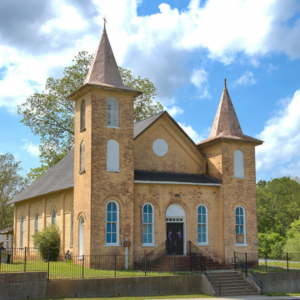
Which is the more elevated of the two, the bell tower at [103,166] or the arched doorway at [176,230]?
the bell tower at [103,166]

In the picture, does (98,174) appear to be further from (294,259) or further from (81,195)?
(294,259)

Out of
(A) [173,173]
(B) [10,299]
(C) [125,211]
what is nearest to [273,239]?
(A) [173,173]

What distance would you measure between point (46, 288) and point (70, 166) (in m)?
15.2

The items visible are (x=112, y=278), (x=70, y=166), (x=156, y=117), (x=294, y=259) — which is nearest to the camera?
(x=112, y=278)

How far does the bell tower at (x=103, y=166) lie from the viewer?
2381 centimetres

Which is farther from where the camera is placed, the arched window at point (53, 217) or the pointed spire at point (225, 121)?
the arched window at point (53, 217)

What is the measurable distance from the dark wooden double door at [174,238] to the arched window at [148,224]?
1.08m

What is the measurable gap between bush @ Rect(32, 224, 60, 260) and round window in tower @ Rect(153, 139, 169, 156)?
26.9 ft

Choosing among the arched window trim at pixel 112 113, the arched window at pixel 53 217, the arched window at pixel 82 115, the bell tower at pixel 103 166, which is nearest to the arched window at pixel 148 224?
the bell tower at pixel 103 166

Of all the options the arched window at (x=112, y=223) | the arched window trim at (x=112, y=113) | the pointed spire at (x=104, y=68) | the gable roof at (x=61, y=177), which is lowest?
the arched window at (x=112, y=223)

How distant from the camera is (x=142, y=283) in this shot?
20719mm

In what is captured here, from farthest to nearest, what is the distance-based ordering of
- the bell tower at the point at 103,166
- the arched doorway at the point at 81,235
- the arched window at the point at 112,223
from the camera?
1. the arched doorway at the point at 81,235
2. the arched window at the point at 112,223
3. the bell tower at the point at 103,166

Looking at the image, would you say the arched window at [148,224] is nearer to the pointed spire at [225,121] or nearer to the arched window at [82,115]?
the arched window at [82,115]

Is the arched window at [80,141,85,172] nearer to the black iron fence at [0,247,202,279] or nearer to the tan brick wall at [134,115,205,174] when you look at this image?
the tan brick wall at [134,115,205,174]
